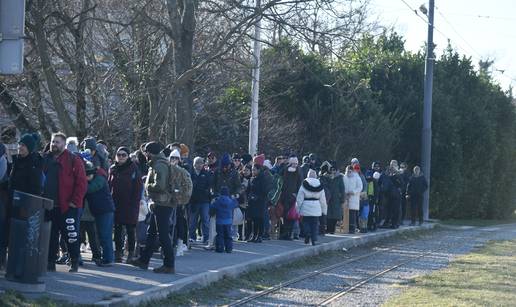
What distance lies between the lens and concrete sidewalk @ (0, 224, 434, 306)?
12.1m

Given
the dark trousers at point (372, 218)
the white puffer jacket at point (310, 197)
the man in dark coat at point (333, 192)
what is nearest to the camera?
the white puffer jacket at point (310, 197)

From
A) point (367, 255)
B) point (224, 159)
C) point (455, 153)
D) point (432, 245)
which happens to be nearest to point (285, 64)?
point (432, 245)

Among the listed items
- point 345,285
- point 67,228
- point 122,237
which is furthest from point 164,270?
point 345,285

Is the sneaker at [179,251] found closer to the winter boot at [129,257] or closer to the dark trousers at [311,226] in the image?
the winter boot at [129,257]

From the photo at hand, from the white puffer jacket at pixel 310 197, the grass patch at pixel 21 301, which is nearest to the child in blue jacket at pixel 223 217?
the white puffer jacket at pixel 310 197

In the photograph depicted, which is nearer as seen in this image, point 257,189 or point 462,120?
point 257,189

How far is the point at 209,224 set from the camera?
19.1m

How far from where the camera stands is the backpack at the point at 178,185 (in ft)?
46.3

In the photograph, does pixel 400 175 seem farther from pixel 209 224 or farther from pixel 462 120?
pixel 462 120

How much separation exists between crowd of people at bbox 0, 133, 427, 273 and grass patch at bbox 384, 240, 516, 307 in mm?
3566

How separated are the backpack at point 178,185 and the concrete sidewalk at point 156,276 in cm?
118

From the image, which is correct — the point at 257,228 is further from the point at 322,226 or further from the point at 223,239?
→ the point at 322,226

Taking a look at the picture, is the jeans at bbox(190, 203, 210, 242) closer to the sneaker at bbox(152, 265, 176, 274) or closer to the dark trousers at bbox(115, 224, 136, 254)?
the dark trousers at bbox(115, 224, 136, 254)

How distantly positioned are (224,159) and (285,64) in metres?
11.7
